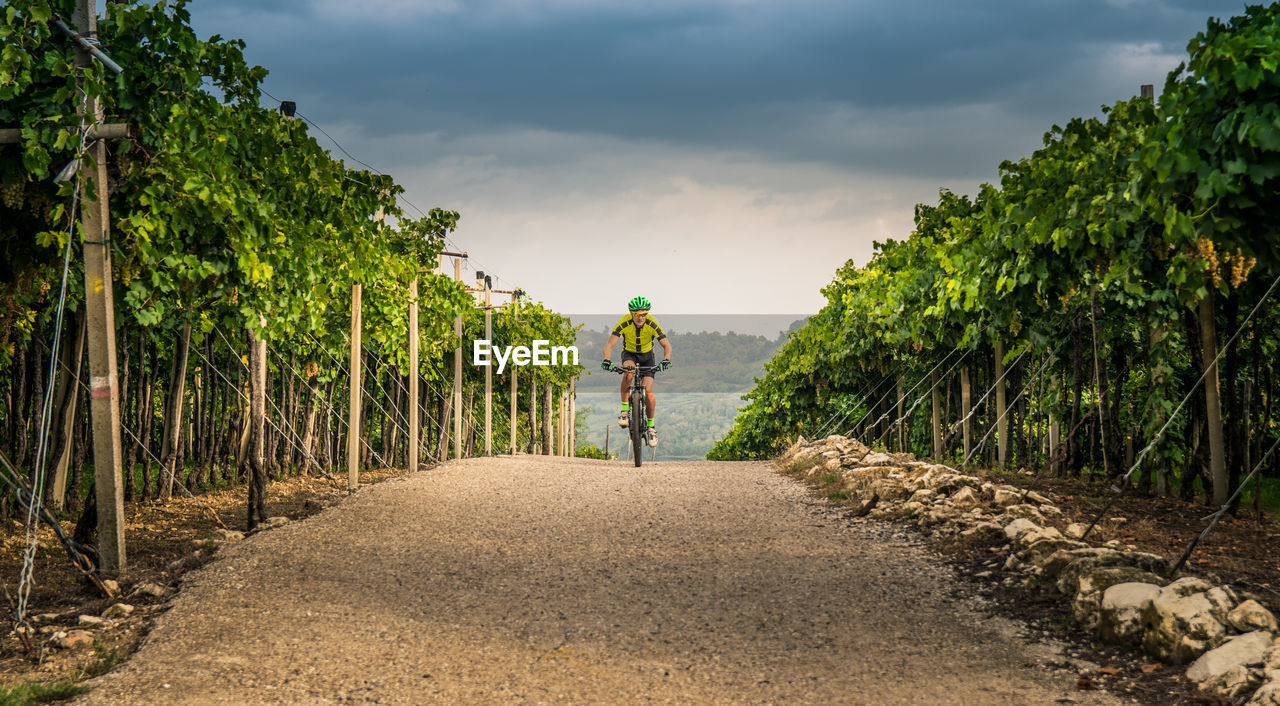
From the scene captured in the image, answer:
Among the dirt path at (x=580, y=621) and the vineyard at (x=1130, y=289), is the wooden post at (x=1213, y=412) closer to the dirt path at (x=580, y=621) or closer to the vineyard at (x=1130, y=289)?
the vineyard at (x=1130, y=289)

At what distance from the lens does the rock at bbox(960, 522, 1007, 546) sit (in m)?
6.22

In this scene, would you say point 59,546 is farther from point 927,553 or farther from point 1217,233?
point 1217,233

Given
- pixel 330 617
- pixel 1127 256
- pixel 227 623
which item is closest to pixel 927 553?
pixel 1127 256

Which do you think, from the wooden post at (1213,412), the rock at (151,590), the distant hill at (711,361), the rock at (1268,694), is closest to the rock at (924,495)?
the wooden post at (1213,412)

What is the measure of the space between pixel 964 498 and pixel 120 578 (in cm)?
578

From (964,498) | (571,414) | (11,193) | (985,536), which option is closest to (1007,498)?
(964,498)

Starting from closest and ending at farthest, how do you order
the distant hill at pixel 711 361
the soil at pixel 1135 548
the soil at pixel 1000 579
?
the soil at pixel 1135 548 < the soil at pixel 1000 579 < the distant hill at pixel 711 361

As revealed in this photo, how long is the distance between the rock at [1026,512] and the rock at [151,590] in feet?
17.6

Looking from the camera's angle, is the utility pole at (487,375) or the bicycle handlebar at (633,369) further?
the utility pole at (487,375)

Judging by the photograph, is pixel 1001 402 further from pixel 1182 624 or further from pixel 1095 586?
pixel 1182 624

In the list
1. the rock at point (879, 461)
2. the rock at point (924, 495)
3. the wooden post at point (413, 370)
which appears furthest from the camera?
the wooden post at point (413, 370)

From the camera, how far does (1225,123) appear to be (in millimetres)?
4465

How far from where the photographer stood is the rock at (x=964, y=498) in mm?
7344

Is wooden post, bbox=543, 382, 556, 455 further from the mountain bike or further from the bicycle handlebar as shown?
the bicycle handlebar
